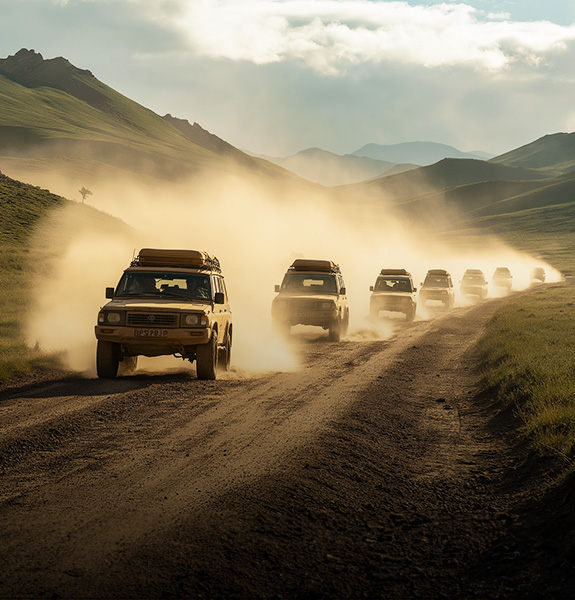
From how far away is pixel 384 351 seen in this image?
18734mm

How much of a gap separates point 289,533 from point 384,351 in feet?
44.2

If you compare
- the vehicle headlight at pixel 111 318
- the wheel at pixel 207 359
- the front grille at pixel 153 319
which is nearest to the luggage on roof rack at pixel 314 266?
the wheel at pixel 207 359

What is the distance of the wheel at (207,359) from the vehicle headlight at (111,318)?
1.44 meters

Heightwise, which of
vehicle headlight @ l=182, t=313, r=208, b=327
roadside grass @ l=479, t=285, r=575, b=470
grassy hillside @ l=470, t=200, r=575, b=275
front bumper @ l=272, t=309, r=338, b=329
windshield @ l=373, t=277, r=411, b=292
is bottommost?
roadside grass @ l=479, t=285, r=575, b=470

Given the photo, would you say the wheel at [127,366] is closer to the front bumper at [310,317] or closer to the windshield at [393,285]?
the front bumper at [310,317]

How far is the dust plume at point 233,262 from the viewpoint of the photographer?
19469mm

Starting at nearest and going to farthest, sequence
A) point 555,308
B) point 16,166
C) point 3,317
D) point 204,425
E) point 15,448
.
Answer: point 15,448 → point 204,425 → point 3,317 → point 555,308 → point 16,166

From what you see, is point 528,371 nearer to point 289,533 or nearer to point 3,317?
point 289,533

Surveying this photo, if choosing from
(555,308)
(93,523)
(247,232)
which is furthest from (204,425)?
(247,232)

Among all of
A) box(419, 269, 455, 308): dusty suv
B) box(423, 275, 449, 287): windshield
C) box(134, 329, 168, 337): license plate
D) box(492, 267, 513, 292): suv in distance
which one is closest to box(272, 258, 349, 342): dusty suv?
box(134, 329, 168, 337): license plate

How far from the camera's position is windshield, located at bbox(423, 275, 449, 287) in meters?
39.1

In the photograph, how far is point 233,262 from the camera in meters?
60.6

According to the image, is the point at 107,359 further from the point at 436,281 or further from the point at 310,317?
the point at 436,281

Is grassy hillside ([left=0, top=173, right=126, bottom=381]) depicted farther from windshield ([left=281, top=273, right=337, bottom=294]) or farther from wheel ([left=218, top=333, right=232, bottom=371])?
windshield ([left=281, top=273, right=337, bottom=294])
